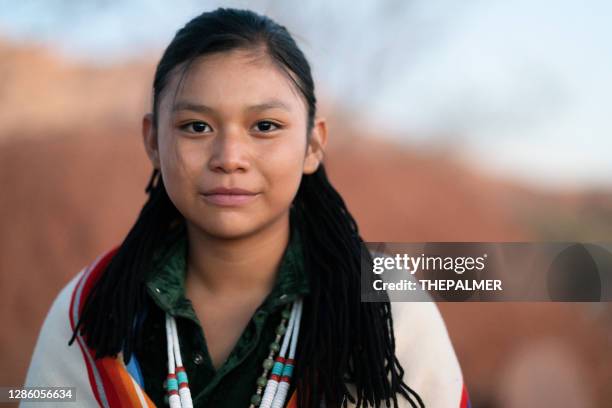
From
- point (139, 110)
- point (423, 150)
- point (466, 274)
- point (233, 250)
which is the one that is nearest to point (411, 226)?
point (423, 150)

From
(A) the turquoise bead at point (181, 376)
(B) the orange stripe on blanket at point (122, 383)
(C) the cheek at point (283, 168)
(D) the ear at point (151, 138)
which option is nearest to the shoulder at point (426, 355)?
(C) the cheek at point (283, 168)

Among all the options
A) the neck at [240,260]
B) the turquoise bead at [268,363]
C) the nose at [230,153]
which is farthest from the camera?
the neck at [240,260]

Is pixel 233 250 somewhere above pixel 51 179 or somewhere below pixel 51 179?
below

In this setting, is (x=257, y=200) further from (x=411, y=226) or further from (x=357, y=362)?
(x=411, y=226)

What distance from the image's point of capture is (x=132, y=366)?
63.9 inches

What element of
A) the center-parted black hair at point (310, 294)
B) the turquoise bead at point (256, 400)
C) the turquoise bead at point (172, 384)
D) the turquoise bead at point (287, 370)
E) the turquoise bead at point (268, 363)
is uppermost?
the center-parted black hair at point (310, 294)

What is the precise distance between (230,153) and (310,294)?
415mm

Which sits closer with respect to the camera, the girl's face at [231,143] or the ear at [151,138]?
the girl's face at [231,143]

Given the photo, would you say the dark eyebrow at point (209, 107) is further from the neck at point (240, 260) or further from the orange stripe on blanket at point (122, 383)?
the orange stripe on blanket at point (122, 383)

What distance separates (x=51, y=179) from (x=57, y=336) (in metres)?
3.68

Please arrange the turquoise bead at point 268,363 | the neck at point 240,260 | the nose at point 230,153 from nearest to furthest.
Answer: the nose at point 230,153 → the turquoise bead at point 268,363 → the neck at point 240,260

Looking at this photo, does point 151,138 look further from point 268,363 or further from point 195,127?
point 268,363

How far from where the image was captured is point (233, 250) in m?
1.69

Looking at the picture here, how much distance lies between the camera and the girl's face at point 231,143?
1.52 meters
